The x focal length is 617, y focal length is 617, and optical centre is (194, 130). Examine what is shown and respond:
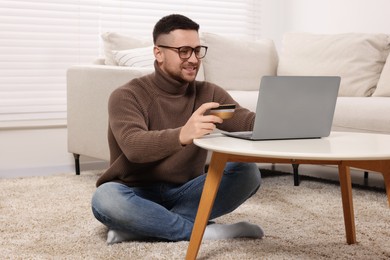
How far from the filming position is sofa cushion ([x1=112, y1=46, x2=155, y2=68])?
319 centimetres

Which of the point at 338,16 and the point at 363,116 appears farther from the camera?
the point at 338,16

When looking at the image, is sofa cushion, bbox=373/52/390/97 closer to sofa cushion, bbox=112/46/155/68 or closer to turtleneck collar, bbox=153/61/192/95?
sofa cushion, bbox=112/46/155/68

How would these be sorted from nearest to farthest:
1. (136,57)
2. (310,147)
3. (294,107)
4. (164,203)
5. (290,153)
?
(290,153) → (310,147) → (294,107) → (164,203) → (136,57)

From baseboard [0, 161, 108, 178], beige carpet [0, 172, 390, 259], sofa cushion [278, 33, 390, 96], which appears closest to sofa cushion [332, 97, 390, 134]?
beige carpet [0, 172, 390, 259]

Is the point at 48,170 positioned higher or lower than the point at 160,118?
lower

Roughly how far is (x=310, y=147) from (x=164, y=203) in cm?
73

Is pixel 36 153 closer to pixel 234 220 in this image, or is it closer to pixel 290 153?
pixel 234 220

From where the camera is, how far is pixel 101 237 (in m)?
2.06

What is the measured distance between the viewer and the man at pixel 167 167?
1.91 metres

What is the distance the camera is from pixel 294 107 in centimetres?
161

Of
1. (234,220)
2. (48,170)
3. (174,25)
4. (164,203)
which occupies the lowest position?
(48,170)

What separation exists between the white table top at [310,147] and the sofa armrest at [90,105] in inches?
56.1

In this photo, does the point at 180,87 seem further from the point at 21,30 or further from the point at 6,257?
the point at 21,30

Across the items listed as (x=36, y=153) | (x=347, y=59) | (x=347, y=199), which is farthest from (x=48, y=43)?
(x=347, y=199)
